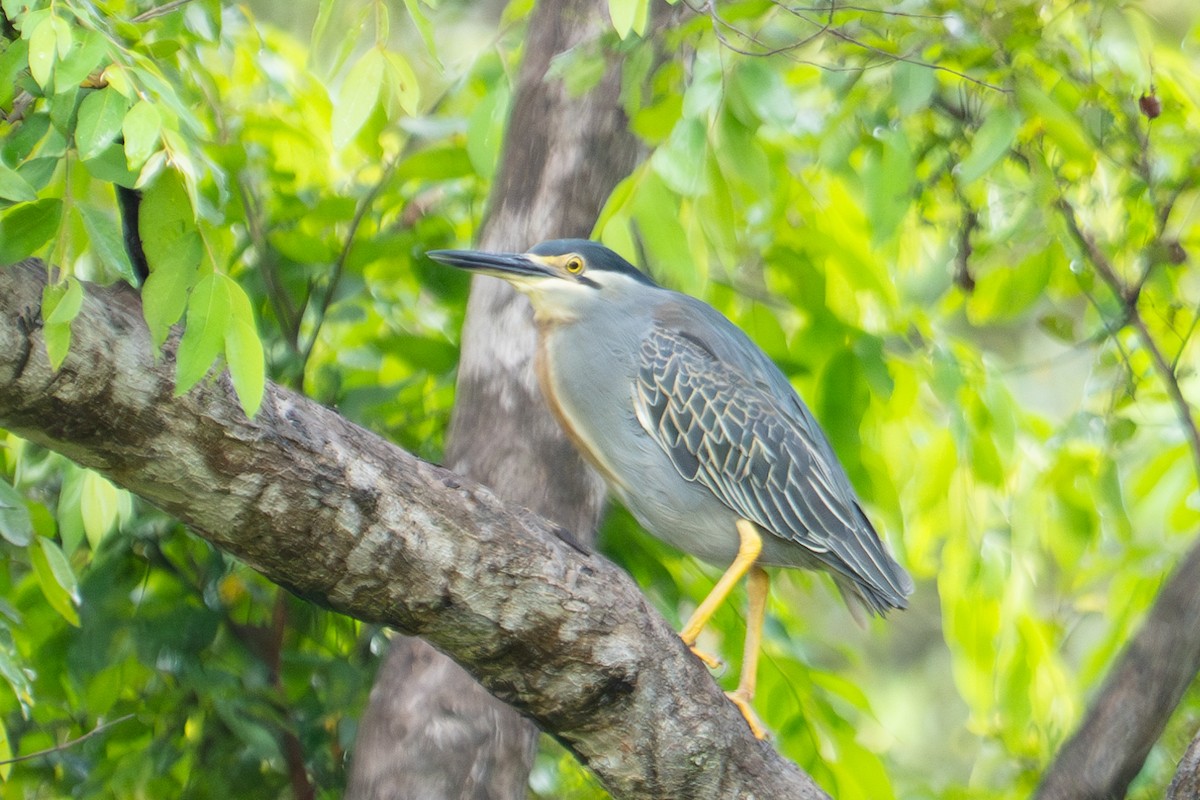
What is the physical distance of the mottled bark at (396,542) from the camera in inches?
61.0

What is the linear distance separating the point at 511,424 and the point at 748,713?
87cm

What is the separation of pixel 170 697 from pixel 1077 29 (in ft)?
9.45

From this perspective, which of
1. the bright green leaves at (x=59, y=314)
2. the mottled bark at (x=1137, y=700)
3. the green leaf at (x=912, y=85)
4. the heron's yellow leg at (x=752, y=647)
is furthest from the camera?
the heron's yellow leg at (x=752, y=647)

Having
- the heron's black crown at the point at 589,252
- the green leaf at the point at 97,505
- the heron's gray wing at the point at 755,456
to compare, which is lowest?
the heron's gray wing at the point at 755,456

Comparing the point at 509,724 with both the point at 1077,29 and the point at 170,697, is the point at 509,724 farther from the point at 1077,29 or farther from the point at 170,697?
the point at 1077,29

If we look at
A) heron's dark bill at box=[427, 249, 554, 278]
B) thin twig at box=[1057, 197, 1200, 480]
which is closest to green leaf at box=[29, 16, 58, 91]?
heron's dark bill at box=[427, 249, 554, 278]

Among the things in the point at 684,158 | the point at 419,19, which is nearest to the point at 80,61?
the point at 419,19

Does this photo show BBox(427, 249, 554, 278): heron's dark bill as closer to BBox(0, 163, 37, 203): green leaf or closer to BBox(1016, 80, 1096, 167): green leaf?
BBox(1016, 80, 1096, 167): green leaf

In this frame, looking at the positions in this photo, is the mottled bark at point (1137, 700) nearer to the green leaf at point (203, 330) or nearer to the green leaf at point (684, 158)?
the green leaf at point (684, 158)

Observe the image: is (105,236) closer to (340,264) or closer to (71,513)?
(71,513)

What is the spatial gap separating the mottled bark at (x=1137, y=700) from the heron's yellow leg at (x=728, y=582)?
31.8 inches

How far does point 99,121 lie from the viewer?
57.6 inches

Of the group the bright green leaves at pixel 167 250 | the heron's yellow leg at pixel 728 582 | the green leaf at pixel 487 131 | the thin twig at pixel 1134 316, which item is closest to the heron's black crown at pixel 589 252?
the green leaf at pixel 487 131

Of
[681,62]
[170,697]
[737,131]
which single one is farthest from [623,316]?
[170,697]
